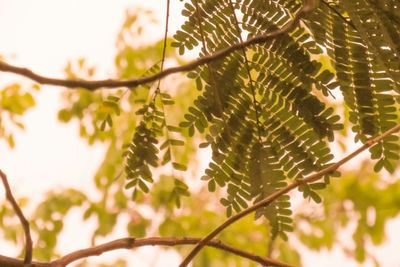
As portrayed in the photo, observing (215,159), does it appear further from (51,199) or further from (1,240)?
(1,240)

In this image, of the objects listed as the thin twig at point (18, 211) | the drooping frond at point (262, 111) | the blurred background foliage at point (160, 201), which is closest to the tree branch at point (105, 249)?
the thin twig at point (18, 211)

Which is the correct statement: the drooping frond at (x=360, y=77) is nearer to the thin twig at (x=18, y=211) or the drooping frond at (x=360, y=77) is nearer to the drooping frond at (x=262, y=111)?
the drooping frond at (x=262, y=111)

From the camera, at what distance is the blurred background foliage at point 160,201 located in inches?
67.9

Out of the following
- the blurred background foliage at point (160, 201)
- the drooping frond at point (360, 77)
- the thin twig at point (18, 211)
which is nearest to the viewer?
the thin twig at point (18, 211)

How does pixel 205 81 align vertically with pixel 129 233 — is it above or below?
above

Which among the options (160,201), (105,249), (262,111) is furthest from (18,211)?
(160,201)

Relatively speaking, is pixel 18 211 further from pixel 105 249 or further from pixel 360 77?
pixel 360 77

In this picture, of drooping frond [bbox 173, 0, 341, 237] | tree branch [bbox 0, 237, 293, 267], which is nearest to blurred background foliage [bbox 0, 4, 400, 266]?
drooping frond [bbox 173, 0, 341, 237]

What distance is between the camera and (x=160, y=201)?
187cm

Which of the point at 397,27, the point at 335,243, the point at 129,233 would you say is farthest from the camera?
the point at 335,243

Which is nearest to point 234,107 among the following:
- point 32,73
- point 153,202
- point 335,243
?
point 32,73

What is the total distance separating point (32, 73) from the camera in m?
0.25

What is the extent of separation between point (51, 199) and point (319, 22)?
155cm

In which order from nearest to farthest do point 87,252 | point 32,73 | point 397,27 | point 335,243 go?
point 32,73 → point 87,252 → point 397,27 → point 335,243
